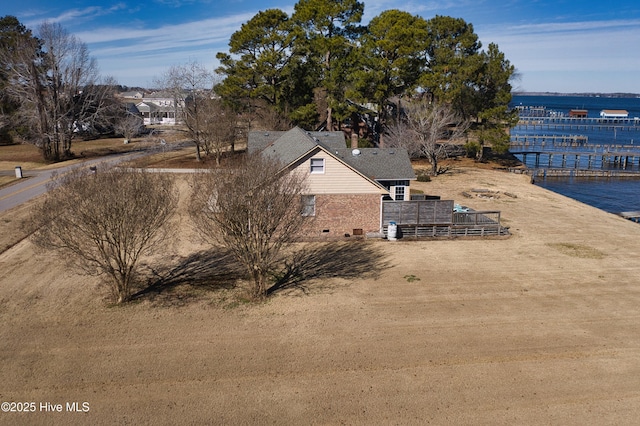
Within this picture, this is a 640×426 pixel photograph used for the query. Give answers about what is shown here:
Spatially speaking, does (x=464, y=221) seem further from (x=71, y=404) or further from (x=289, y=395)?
(x=71, y=404)

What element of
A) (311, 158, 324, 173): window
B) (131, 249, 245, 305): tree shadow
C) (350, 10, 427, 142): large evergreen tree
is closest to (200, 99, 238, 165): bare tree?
(350, 10, 427, 142): large evergreen tree

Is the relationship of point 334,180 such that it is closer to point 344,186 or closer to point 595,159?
point 344,186

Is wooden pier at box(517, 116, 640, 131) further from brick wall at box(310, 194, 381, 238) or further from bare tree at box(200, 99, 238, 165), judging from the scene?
brick wall at box(310, 194, 381, 238)

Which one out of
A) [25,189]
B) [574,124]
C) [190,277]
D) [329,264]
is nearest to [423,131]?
[329,264]

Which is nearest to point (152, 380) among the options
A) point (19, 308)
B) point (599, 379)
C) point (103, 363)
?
point (103, 363)

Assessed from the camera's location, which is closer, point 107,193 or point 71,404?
point 71,404

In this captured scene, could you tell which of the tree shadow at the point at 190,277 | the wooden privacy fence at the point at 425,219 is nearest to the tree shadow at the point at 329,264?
the tree shadow at the point at 190,277

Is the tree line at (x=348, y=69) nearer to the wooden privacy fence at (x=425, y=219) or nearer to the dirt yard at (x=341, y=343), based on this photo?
the wooden privacy fence at (x=425, y=219)

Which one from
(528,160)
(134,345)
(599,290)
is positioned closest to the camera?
(134,345)
